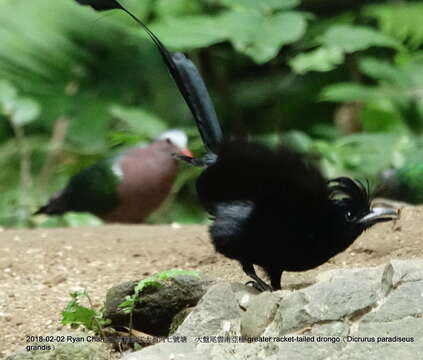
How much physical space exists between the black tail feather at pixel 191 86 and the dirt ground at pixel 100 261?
658 mm

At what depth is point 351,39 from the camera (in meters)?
6.21

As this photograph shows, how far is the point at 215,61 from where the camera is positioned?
7.71m

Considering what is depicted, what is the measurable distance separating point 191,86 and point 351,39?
10.4 feet

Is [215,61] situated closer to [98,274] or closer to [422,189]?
[422,189]

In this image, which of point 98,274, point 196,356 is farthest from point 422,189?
point 196,356

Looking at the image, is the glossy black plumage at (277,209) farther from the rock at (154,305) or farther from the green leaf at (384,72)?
the green leaf at (384,72)

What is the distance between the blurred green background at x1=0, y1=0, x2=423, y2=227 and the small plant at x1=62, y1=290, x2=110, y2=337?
9.31 feet

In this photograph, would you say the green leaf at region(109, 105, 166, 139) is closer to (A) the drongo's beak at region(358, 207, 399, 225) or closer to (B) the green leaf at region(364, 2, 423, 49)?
(B) the green leaf at region(364, 2, 423, 49)

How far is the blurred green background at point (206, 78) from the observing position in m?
6.16

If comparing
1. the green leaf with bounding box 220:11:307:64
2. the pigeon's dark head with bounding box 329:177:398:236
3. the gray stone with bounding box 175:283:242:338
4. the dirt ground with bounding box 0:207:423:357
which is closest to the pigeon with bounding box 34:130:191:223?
the green leaf with bounding box 220:11:307:64

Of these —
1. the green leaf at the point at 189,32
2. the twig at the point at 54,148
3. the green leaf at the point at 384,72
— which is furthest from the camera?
the twig at the point at 54,148

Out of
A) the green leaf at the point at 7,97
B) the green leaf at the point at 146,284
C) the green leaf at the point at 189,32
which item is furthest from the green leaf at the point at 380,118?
the green leaf at the point at 146,284

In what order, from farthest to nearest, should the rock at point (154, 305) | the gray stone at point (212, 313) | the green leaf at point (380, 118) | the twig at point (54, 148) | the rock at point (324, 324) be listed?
1. the green leaf at point (380, 118)
2. the twig at point (54, 148)
3. the rock at point (154, 305)
4. the gray stone at point (212, 313)
5. the rock at point (324, 324)

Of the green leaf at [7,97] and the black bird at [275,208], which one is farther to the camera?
the green leaf at [7,97]
